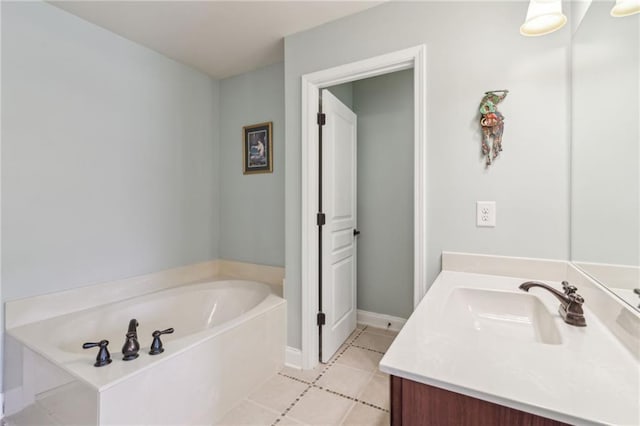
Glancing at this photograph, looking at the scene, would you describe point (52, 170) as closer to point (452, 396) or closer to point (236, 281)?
point (236, 281)

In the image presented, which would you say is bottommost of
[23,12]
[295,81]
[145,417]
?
[145,417]

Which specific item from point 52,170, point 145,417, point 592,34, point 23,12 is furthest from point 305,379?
point 23,12

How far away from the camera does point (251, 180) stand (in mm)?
2717

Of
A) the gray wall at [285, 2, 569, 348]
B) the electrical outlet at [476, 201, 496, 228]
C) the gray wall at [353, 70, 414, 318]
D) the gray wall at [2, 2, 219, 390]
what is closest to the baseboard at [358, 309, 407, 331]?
the gray wall at [353, 70, 414, 318]

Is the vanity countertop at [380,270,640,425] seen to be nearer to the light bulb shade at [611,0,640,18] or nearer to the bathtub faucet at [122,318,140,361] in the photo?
the light bulb shade at [611,0,640,18]

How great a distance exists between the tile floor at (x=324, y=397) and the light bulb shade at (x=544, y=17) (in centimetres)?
195

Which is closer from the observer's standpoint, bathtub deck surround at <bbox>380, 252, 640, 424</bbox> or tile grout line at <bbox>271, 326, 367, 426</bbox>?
bathtub deck surround at <bbox>380, 252, 640, 424</bbox>

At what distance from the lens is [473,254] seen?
149cm

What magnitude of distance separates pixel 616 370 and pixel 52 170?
8.75 ft

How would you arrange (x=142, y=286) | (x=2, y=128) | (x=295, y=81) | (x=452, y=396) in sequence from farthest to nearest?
(x=142, y=286), (x=295, y=81), (x=2, y=128), (x=452, y=396)

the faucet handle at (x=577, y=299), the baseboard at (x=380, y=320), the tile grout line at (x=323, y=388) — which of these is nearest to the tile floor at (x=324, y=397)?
the tile grout line at (x=323, y=388)

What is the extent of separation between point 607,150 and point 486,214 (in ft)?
1.72

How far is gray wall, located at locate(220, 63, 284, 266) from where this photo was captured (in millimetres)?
2562

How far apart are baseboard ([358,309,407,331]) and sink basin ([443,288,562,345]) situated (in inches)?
58.2
